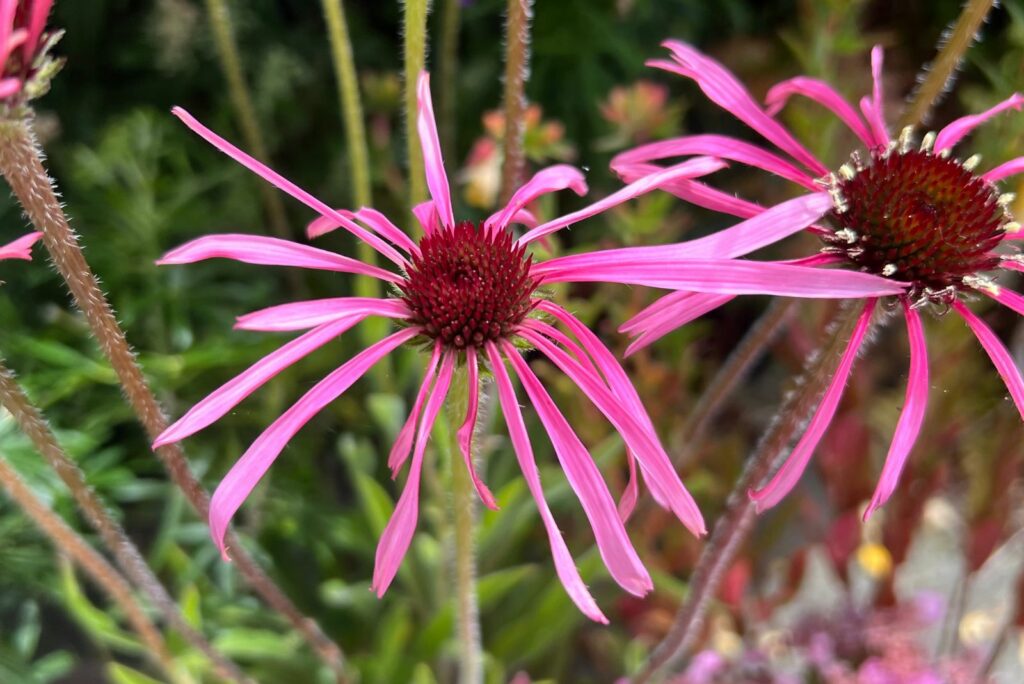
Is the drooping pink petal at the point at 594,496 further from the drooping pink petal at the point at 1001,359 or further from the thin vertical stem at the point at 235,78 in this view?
the thin vertical stem at the point at 235,78

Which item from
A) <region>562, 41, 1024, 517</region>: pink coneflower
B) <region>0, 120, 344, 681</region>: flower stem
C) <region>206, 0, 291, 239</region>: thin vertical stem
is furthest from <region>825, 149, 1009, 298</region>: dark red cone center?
<region>206, 0, 291, 239</region>: thin vertical stem

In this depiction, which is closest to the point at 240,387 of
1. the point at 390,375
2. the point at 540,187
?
the point at 540,187

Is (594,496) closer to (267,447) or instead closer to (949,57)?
(267,447)

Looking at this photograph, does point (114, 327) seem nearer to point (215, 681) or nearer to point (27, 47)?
point (27, 47)

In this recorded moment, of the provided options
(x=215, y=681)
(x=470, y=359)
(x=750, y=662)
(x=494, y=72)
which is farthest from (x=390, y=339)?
(x=494, y=72)

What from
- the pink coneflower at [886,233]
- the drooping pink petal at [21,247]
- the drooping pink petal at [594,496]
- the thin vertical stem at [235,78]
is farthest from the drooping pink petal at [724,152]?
the thin vertical stem at [235,78]

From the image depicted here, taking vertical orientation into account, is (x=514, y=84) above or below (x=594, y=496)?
above

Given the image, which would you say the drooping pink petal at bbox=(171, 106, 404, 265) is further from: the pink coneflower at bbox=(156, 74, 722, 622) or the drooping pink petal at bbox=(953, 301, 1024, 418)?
the drooping pink petal at bbox=(953, 301, 1024, 418)
